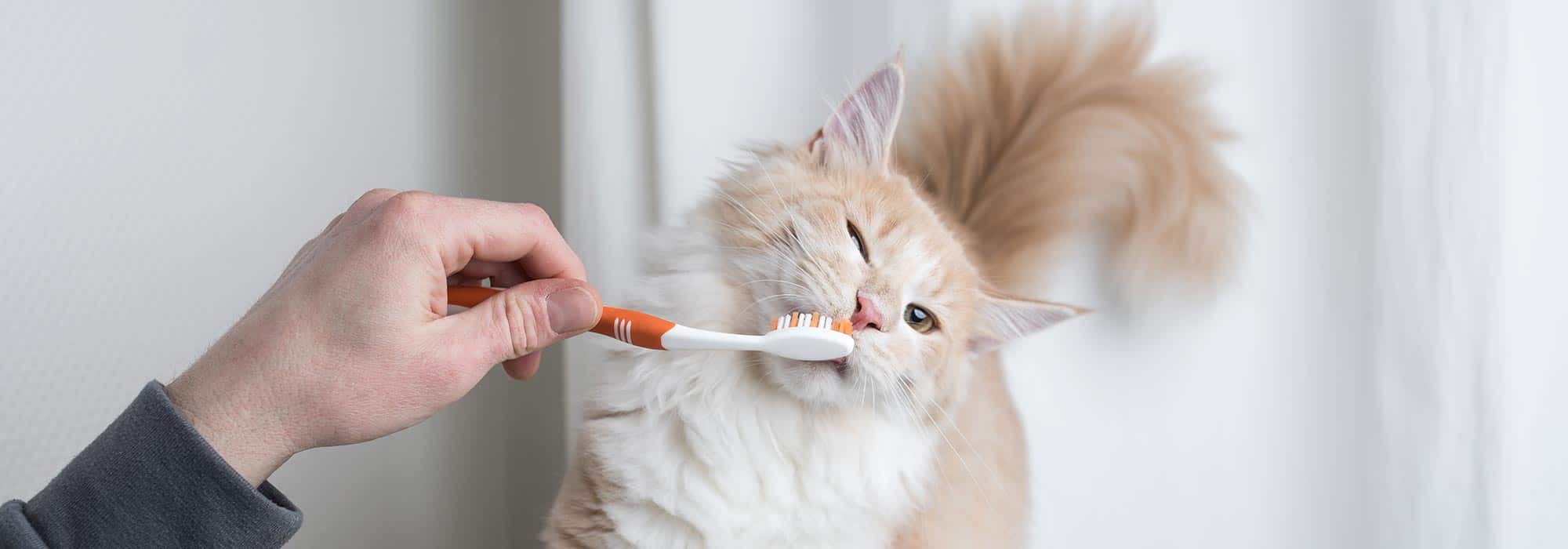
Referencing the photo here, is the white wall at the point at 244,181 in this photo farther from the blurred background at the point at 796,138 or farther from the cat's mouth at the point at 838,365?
the cat's mouth at the point at 838,365

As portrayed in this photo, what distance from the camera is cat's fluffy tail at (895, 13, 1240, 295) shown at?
97 cm

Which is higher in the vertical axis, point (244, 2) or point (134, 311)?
point (244, 2)

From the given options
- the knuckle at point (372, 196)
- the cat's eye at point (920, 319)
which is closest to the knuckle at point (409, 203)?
the knuckle at point (372, 196)

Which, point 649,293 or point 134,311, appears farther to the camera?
point 134,311

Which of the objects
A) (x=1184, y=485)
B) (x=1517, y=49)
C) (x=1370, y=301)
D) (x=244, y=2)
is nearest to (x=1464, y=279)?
(x=1370, y=301)

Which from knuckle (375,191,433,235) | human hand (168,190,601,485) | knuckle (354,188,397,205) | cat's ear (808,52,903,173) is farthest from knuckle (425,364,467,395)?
cat's ear (808,52,903,173)

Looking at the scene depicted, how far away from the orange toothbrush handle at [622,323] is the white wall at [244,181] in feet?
2.33

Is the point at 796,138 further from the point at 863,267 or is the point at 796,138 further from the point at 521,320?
the point at 521,320

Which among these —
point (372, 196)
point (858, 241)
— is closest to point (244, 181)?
point (372, 196)

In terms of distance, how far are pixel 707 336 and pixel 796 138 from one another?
0.52 m

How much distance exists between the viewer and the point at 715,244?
99 cm

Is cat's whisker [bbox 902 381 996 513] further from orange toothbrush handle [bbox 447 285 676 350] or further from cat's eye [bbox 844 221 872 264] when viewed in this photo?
orange toothbrush handle [bbox 447 285 676 350]

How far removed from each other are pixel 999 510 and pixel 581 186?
0.79 m

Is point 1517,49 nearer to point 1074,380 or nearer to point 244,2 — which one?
point 1074,380
